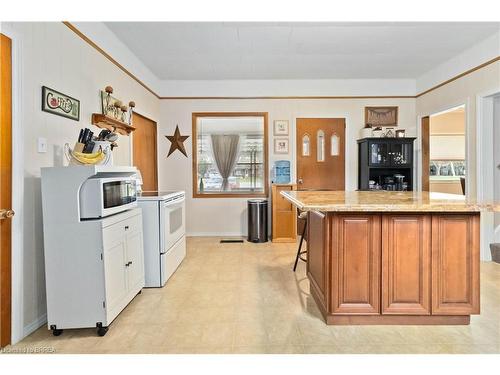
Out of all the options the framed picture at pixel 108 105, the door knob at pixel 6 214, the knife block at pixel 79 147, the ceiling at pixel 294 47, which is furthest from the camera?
the ceiling at pixel 294 47

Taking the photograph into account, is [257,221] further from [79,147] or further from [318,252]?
[79,147]

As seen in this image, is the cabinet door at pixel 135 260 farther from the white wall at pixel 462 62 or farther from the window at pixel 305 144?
the white wall at pixel 462 62

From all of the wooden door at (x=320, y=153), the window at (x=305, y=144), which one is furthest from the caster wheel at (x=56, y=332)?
the window at (x=305, y=144)

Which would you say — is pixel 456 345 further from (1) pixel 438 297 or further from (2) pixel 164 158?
(2) pixel 164 158

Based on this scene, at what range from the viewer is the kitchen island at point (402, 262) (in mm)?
2256

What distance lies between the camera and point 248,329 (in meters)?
2.31

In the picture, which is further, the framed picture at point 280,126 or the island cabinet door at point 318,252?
the framed picture at point 280,126

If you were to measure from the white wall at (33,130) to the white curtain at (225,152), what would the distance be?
2933 millimetres

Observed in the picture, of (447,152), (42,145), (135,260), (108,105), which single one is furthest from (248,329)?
(447,152)

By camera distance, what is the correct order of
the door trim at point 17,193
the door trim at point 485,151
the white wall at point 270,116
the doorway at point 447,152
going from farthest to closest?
1. the doorway at point 447,152
2. the white wall at point 270,116
3. the door trim at point 485,151
4. the door trim at point 17,193

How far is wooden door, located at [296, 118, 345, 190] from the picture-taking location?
5551mm

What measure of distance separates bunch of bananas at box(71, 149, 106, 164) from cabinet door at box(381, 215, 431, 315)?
2231 mm

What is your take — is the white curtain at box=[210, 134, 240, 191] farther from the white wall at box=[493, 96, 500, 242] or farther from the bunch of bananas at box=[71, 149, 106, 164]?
the white wall at box=[493, 96, 500, 242]

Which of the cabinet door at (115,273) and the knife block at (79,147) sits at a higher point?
the knife block at (79,147)
